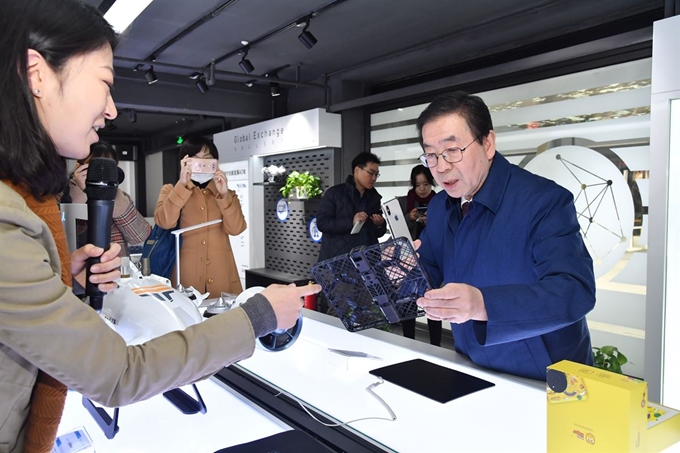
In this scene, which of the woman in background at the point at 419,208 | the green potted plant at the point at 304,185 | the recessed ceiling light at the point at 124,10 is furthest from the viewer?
the green potted plant at the point at 304,185

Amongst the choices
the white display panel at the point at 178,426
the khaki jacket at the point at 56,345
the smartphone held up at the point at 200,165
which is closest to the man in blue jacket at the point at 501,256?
the white display panel at the point at 178,426

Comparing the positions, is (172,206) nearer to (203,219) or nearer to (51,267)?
(203,219)

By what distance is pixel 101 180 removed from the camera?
4.10ft

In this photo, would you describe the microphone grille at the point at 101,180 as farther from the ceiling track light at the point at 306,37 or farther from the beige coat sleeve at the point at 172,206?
the ceiling track light at the point at 306,37

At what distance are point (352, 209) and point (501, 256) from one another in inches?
119

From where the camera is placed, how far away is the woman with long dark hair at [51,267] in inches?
29.3

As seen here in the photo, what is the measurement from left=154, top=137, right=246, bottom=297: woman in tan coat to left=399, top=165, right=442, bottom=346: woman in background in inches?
65.8

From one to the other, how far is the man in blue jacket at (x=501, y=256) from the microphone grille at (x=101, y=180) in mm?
824

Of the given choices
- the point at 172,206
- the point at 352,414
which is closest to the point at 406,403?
the point at 352,414

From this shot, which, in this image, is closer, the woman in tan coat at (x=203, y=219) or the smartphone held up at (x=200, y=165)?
the woman in tan coat at (x=203, y=219)

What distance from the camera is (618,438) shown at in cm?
83

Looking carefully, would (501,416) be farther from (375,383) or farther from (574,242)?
(574,242)

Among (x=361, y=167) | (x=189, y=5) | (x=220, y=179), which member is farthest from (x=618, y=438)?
(x=189, y=5)

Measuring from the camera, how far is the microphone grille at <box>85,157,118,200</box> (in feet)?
4.06
